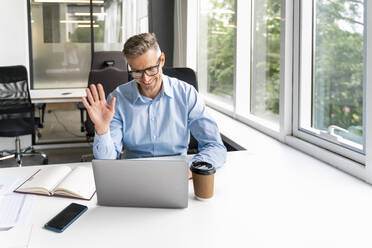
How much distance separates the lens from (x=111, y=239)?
3.30 ft

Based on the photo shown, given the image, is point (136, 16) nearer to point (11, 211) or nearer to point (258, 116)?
point (258, 116)

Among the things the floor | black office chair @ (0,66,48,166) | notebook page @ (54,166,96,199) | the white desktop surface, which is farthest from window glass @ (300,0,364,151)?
the floor

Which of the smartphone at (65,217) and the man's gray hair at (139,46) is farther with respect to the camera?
the man's gray hair at (139,46)

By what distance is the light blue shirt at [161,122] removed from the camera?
1.80m

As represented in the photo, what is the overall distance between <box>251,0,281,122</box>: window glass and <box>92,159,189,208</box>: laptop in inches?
66.6

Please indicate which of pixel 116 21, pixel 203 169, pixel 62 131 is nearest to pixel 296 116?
pixel 203 169

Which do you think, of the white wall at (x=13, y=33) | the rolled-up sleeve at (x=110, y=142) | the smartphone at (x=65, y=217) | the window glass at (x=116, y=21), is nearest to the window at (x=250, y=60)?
the rolled-up sleeve at (x=110, y=142)

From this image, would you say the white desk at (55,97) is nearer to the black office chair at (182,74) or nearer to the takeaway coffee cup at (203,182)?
the black office chair at (182,74)

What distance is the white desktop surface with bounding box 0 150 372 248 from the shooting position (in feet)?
3.29

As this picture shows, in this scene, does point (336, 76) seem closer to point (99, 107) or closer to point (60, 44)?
point (99, 107)

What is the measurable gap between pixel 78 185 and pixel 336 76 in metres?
1.44

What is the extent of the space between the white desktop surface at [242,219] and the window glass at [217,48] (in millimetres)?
1932

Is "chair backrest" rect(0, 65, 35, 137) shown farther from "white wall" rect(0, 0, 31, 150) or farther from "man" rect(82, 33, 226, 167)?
"man" rect(82, 33, 226, 167)

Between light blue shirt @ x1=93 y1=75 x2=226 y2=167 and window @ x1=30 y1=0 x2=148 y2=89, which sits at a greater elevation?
window @ x1=30 y1=0 x2=148 y2=89
